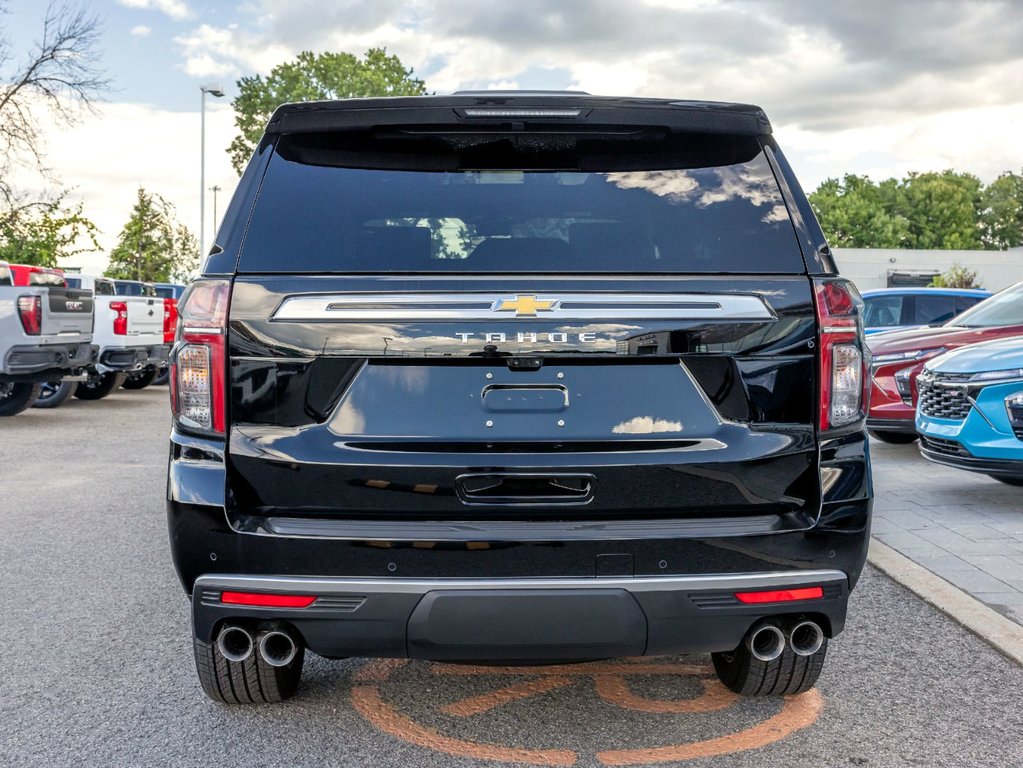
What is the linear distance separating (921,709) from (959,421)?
4.20 metres

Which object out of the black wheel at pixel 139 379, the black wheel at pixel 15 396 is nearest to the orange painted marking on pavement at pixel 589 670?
the black wheel at pixel 15 396

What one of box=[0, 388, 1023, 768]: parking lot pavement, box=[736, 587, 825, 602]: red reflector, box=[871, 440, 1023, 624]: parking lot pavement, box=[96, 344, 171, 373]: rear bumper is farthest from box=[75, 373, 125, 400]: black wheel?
box=[736, 587, 825, 602]: red reflector

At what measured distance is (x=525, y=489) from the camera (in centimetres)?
308

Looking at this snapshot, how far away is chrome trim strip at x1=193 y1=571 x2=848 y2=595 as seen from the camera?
9.88 ft

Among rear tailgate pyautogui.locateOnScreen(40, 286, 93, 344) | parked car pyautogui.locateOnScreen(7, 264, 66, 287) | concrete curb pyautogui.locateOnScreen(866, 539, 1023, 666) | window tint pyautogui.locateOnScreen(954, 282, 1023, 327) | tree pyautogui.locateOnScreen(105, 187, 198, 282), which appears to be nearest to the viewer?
concrete curb pyautogui.locateOnScreen(866, 539, 1023, 666)

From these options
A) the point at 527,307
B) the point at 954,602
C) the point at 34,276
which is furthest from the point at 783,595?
the point at 34,276

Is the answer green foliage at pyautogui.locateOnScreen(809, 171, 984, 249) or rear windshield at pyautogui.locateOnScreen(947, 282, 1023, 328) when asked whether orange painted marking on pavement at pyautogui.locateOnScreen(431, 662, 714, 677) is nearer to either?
rear windshield at pyautogui.locateOnScreen(947, 282, 1023, 328)

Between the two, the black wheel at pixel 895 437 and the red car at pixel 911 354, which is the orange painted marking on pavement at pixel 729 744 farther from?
the black wheel at pixel 895 437

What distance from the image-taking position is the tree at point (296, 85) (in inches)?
2335

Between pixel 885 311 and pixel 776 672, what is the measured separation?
1124 centimetres

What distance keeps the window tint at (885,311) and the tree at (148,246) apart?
4477 centimetres

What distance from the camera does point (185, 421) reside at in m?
3.18

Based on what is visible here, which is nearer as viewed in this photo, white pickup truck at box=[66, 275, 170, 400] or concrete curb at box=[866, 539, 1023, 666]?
concrete curb at box=[866, 539, 1023, 666]

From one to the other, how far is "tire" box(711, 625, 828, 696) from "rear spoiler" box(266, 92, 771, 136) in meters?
1.71
